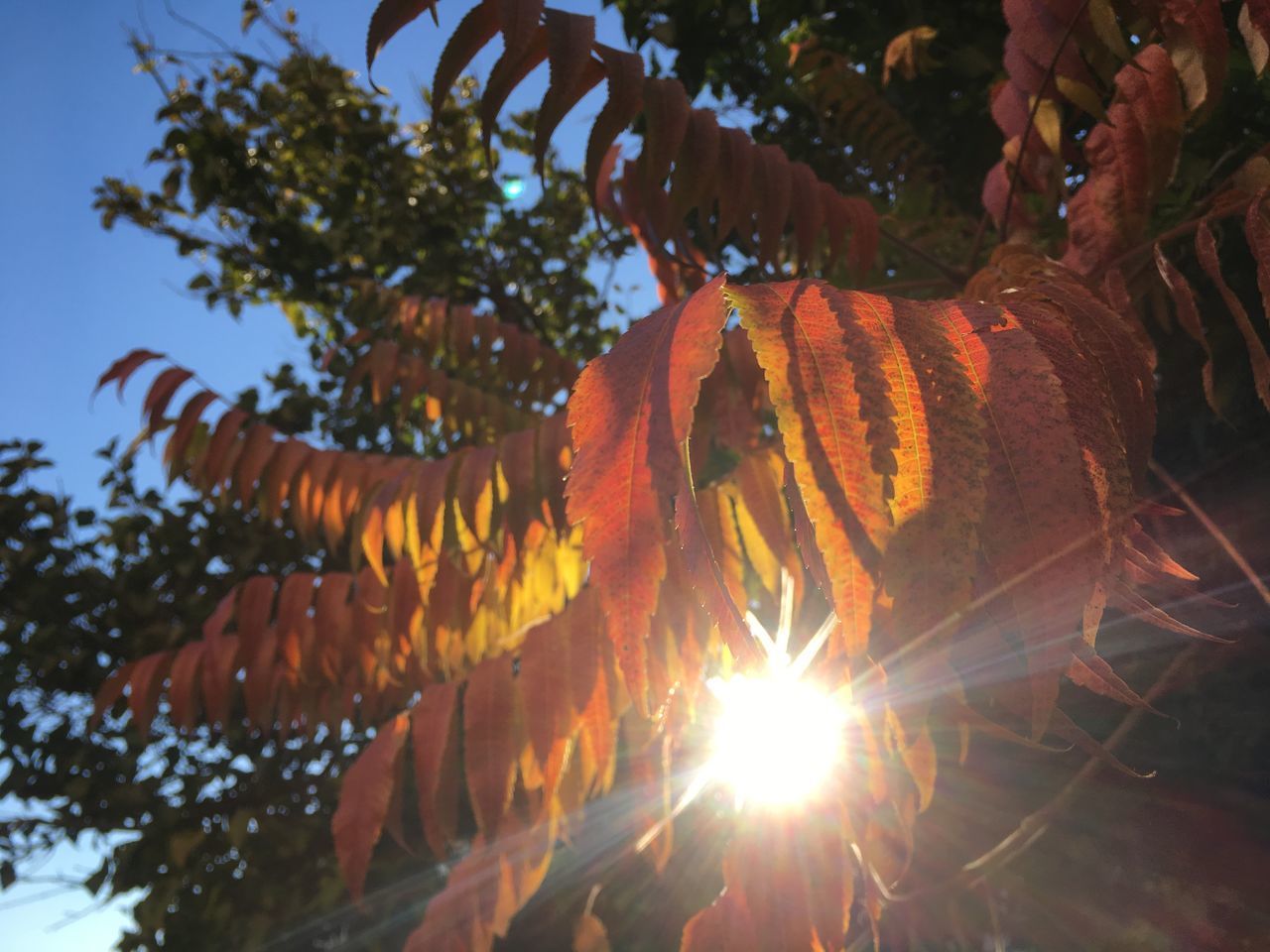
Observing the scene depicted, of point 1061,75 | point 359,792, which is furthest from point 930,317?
point 359,792

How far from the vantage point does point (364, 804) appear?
3.68 feet

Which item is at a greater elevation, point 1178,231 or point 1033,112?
point 1033,112

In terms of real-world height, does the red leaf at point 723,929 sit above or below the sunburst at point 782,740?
below

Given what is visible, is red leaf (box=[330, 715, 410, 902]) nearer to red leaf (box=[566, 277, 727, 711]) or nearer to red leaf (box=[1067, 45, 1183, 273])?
red leaf (box=[566, 277, 727, 711])

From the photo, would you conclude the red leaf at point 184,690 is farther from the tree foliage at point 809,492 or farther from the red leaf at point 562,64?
the red leaf at point 562,64

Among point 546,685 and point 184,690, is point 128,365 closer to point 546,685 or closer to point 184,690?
point 184,690

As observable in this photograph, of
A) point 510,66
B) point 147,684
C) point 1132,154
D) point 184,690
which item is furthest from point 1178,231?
point 147,684

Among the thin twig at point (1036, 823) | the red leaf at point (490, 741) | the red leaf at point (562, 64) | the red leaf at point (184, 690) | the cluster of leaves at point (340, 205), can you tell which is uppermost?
the cluster of leaves at point (340, 205)

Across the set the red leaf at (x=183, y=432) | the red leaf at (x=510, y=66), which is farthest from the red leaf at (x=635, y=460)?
the red leaf at (x=183, y=432)

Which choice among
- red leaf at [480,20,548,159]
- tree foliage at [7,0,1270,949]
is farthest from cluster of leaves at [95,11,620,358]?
red leaf at [480,20,548,159]

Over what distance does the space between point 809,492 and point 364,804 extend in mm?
942

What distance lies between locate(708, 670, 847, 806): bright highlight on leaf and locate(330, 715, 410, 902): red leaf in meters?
0.44

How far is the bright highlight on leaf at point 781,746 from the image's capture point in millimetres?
979

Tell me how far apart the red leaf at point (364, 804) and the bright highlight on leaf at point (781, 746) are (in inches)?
17.5
